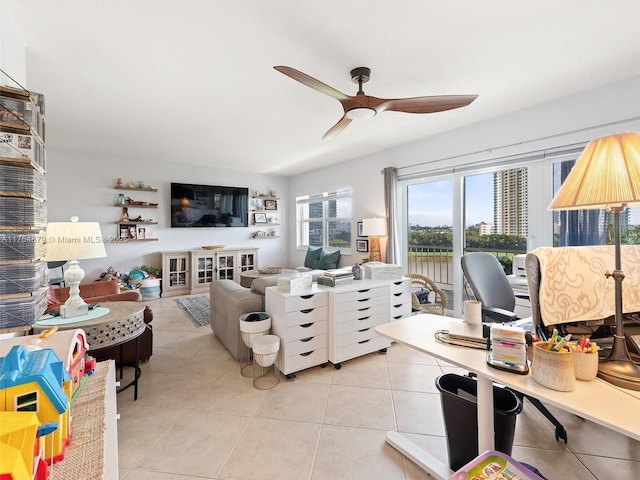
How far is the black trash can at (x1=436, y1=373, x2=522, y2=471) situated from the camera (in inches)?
50.3

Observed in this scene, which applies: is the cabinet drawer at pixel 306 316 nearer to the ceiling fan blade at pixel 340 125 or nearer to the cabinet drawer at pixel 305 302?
the cabinet drawer at pixel 305 302

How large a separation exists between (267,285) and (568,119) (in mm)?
3241

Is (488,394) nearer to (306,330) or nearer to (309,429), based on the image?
(309,429)

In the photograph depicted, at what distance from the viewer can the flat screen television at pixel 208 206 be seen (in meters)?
Answer: 5.46

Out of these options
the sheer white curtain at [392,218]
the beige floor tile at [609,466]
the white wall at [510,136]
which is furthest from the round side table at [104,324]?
the white wall at [510,136]

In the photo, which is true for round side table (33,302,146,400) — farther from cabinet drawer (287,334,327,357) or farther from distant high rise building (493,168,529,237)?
distant high rise building (493,168,529,237)

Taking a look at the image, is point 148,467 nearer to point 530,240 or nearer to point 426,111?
point 426,111

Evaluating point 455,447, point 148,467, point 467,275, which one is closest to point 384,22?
point 467,275

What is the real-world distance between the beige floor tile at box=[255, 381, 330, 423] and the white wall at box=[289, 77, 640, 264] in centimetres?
295

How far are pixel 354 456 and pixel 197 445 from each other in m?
0.90

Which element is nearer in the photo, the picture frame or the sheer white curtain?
the sheer white curtain

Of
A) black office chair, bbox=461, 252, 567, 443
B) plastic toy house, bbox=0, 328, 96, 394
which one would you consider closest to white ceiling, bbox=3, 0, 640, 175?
black office chair, bbox=461, 252, 567, 443

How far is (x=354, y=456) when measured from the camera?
155 cm

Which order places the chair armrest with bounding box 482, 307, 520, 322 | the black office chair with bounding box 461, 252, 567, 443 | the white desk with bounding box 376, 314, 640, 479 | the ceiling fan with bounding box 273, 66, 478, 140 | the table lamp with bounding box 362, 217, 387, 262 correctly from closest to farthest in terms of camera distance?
1. the white desk with bounding box 376, 314, 640, 479
2. the ceiling fan with bounding box 273, 66, 478, 140
3. the chair armrest with bounding box 482, 307, 520, 322
4. the black office chair with bounding box 461, 252, 567, 443
5. the table lamp with bounding box 362, 217, 387, 262
